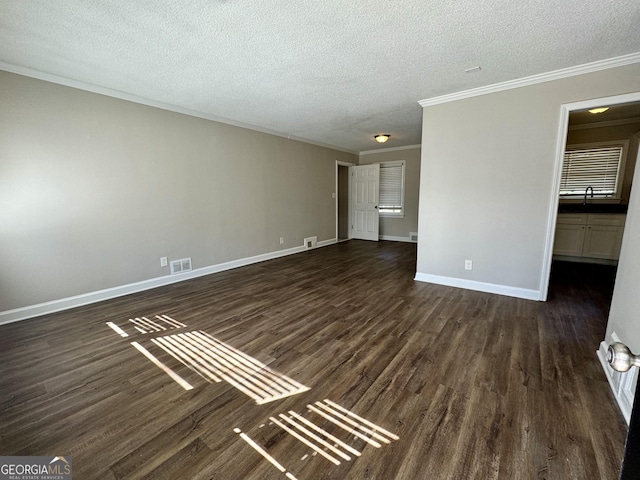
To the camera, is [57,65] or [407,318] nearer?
[57,65]

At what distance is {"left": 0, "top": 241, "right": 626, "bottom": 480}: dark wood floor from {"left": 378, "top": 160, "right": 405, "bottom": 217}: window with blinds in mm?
4331

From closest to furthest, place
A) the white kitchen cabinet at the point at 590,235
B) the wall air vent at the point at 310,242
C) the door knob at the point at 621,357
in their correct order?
the door knob at the point at 621,357, the white kitchen cabinet at the point at 590,235, the wall air vent at the point at 310,242

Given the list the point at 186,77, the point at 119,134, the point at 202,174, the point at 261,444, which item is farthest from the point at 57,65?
the point at 261,444

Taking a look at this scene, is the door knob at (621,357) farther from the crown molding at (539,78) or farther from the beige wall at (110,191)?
the beige wall at (110,191)

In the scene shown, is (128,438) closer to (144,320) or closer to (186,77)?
(144,320)

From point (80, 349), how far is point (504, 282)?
175 inches

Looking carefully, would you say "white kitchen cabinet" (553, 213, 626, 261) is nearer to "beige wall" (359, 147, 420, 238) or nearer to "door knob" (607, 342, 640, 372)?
"beige wall" (359, 147, 420, 238)

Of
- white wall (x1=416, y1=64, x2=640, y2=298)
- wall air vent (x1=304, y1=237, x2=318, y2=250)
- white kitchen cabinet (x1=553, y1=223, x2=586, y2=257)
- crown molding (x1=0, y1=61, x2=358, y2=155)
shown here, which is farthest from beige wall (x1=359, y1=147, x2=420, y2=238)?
crown molding (x1=0, y1=61, x2=358, y2=155)

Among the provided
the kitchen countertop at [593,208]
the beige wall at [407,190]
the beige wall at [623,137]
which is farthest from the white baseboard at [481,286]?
the beige wall at [407,190]

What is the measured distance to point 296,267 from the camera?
4875 mm

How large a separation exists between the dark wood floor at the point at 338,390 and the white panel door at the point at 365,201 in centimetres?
416

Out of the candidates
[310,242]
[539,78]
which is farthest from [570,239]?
[310,242]

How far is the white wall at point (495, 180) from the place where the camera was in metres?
2.99

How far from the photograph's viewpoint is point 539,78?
294cm
